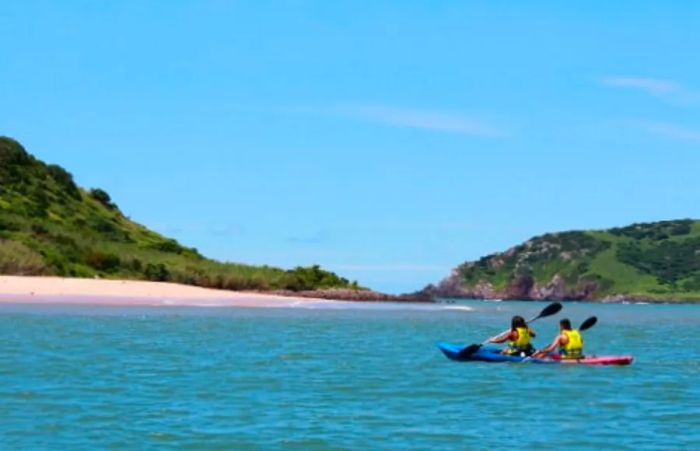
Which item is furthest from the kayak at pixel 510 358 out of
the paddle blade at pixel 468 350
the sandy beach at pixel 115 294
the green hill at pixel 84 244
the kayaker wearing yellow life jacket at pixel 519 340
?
the green hill at pixel 84 244

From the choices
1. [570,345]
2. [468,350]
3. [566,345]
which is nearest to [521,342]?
[566,345]

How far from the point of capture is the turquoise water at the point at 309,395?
68.0ft

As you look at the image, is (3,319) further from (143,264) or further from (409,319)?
(143,264)

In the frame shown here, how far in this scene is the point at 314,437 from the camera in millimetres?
20625

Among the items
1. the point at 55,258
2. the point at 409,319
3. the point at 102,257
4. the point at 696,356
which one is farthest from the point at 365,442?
the point at 102,257

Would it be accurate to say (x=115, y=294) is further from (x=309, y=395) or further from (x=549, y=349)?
(x=309, y=395)

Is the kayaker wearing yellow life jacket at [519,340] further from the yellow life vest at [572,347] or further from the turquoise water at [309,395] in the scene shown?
the yellow life vest at [572,347]

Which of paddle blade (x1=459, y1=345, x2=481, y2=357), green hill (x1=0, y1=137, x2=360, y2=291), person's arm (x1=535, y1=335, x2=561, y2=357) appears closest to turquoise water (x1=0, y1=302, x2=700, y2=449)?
person's arm (x1=535, y1=335, x2=561, y2=357)

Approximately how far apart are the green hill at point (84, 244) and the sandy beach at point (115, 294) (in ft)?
14.5

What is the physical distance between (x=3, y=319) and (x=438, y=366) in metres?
23.4

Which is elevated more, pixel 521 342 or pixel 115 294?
pixel 115 294

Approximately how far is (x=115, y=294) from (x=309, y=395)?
1933 inches

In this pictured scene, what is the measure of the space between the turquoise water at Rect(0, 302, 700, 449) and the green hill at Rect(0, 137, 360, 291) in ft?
121

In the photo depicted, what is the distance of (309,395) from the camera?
26844 mm
